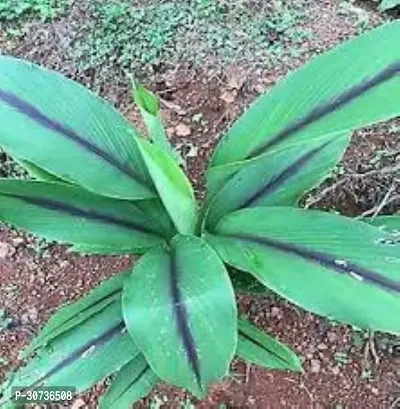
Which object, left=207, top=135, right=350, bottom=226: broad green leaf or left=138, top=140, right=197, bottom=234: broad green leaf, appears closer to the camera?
left=138, top=140, right=197, bottom=234: broad green leaf

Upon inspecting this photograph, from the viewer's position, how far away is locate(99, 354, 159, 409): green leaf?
1.29 m

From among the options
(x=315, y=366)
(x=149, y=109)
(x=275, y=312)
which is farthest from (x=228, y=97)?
(x=149, y=109)

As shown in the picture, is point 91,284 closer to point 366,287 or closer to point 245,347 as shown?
point 245,347

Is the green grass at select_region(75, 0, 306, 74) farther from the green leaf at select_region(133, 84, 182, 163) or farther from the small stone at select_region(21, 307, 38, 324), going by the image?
the green leaf at select_region(133, 84, 182, 163)

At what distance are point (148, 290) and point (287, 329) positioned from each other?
1.95 feet

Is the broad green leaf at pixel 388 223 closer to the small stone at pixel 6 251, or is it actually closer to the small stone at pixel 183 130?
the small stone at pixel 183 130

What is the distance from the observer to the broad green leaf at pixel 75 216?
3.72 feet

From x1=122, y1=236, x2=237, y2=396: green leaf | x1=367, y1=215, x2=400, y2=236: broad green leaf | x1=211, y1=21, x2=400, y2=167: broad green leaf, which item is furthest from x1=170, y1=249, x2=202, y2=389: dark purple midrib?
x1=367, y1=215, x2=400, y2=236: broad green leaf

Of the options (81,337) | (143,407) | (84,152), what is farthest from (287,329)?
(84,152)

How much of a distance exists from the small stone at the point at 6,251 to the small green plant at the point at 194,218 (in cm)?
50

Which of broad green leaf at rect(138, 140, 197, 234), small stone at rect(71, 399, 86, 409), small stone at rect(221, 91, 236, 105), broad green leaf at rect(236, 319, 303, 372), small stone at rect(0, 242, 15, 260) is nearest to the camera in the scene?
broad green leaf at rect(138, 140, 197, 234)

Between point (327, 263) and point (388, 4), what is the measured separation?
118 cm

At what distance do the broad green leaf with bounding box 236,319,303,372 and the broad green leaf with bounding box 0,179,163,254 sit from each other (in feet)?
0.69

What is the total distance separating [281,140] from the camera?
1.13 m
